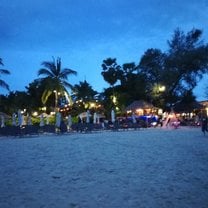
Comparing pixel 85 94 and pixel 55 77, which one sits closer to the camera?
pixel 55 77

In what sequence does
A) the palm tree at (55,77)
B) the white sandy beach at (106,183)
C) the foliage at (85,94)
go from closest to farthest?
the white sandy beach at (106,183), the palm tree at (55,77), the foliage at (85,94)

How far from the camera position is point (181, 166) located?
10297 millimetres

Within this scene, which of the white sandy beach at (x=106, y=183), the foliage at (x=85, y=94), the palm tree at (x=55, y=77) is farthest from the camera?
the foliage at (x=85, y=94)

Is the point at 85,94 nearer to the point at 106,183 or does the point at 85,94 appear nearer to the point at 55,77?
the point at 55,77

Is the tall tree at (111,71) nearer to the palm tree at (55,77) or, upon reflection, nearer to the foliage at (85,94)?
the foliage at (85,94)

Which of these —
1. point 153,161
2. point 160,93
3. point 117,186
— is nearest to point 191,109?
point 160,93

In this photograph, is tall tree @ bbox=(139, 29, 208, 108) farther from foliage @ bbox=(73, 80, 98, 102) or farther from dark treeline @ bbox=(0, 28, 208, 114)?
foliage @ bbox=(73, 80, 98, 102)

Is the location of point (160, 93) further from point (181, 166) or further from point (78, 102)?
point (181, 166)

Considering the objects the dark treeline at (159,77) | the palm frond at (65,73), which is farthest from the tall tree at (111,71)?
the palm frond at (65,73)

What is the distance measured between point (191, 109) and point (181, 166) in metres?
55.5

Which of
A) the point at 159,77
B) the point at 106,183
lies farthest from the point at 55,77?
the point at 106,183

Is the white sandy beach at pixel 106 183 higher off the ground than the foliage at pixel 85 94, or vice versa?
the foliage at pixel 85 94

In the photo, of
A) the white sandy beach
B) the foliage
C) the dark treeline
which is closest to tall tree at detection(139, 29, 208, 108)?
the dark treeline

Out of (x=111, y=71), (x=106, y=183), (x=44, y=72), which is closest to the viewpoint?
(x=106, y=183)
